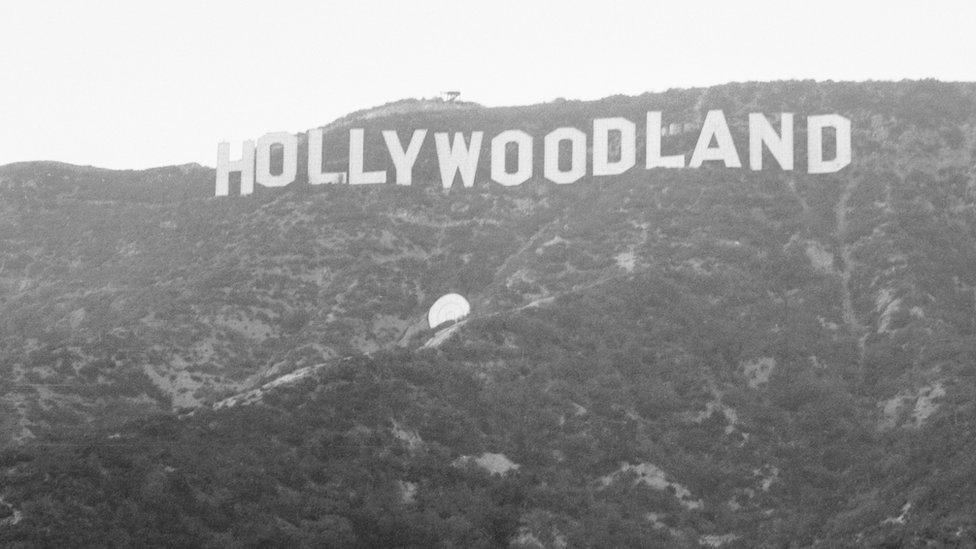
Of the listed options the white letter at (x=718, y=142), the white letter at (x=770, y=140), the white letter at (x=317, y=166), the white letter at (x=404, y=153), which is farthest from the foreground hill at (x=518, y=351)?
the white letter at (x=718, y=142)

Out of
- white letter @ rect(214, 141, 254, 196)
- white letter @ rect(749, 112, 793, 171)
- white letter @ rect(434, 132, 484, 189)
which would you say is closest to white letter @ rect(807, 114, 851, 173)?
white letter @ rect(749, 112, 793, 171)

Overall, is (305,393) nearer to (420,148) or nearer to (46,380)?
(46,380)

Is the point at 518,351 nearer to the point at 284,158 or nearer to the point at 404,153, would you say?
the point at 404,153

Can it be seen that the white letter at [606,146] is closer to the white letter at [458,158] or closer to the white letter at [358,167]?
the white letter at [458,158]

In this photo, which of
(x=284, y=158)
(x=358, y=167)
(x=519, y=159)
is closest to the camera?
(x=519, y=159)

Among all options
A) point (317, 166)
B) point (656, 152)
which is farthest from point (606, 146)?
point (317, 166)

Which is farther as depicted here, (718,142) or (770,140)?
(718,142)

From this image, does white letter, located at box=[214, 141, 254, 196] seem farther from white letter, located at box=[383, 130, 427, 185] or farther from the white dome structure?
the white dome structure
